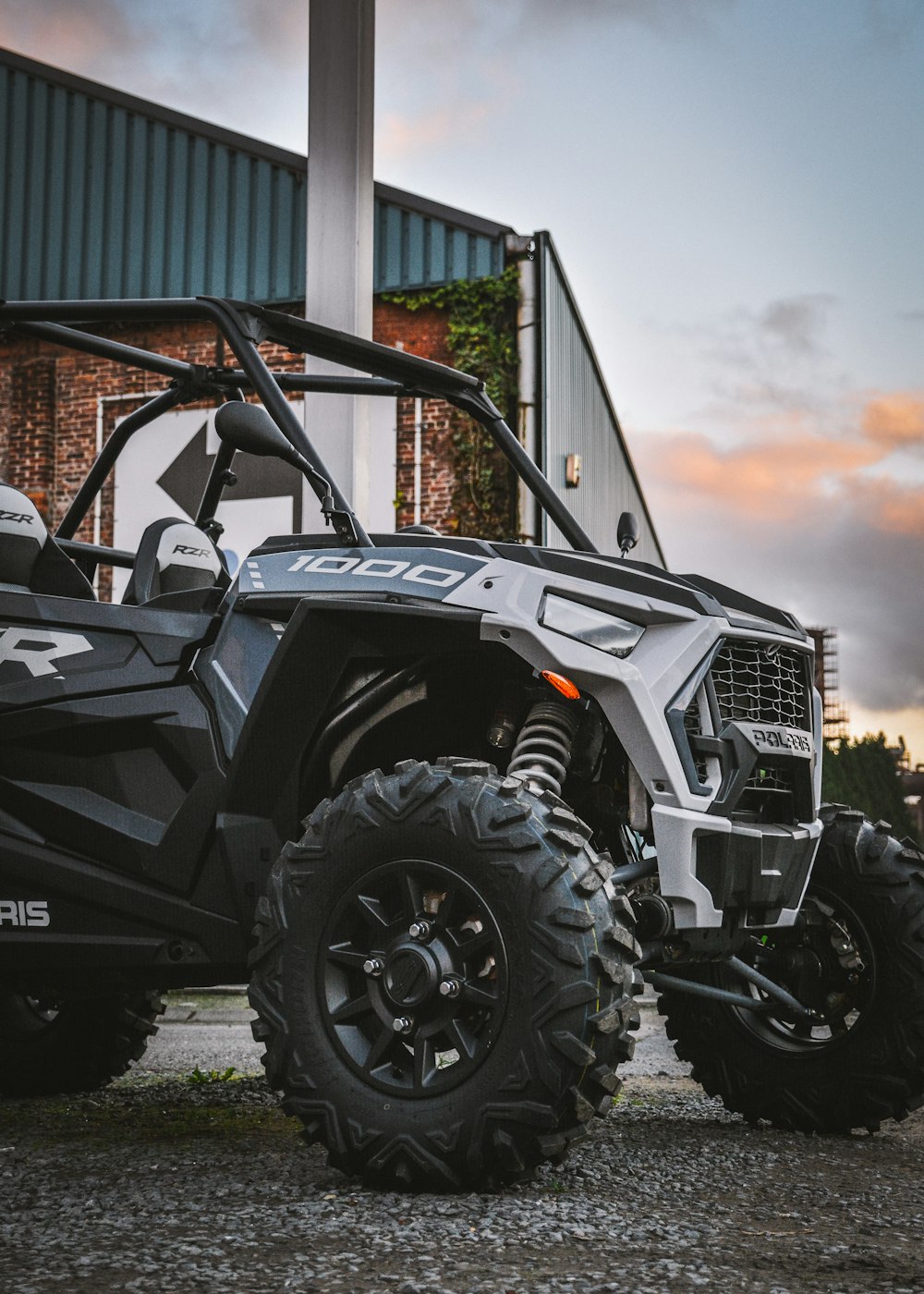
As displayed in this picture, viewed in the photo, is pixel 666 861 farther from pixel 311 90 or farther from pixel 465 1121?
pixel 311 90

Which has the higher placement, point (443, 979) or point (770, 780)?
point (770, 780)

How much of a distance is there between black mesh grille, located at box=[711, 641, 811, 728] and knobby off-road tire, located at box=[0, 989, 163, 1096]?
100 inches

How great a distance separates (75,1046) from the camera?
5129mm

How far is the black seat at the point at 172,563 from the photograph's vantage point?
477 cm

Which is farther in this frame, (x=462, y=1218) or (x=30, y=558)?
(x=30, y=558)

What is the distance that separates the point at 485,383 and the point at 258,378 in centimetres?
1142

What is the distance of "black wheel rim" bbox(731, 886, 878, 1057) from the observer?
416 centimetres

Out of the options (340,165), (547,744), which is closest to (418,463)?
(340,165)

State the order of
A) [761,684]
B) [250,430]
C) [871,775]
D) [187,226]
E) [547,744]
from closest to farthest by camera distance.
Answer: [547,744] < [761,684] < [250,430] < [187,226] < [871,775]

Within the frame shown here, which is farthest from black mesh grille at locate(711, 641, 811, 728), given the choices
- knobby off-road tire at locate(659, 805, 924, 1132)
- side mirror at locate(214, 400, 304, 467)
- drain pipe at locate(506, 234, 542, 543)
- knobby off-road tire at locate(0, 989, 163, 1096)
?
drain pipe at locate(506, 234, 542, 543)

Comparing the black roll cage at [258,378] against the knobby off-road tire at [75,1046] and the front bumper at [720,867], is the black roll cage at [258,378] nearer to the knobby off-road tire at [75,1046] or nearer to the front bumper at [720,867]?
the front bumper at [720,867]

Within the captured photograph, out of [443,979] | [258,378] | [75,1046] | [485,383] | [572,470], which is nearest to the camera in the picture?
[443,979]

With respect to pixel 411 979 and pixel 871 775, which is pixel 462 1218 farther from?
pixel 871 775

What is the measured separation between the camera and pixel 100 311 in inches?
177
